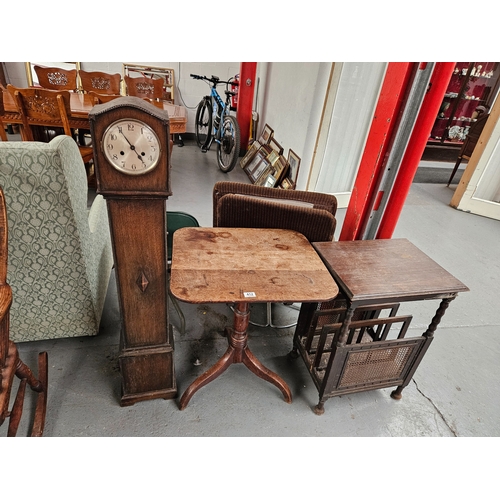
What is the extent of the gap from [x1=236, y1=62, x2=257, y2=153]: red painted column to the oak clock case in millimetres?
4396

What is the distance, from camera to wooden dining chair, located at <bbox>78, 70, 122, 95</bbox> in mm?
4066

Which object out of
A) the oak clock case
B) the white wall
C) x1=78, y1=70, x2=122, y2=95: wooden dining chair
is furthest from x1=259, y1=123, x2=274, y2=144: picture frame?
the oak clock case

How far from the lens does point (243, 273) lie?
1240mm

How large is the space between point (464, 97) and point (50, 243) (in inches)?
283

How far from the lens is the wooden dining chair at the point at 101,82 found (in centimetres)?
407

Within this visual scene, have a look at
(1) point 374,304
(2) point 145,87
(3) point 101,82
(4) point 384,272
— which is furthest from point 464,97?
(1) point 374,304

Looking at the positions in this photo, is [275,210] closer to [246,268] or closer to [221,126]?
[246,268]

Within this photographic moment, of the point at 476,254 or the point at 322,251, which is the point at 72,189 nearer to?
the point at 322,251

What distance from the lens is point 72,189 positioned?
4.58ft

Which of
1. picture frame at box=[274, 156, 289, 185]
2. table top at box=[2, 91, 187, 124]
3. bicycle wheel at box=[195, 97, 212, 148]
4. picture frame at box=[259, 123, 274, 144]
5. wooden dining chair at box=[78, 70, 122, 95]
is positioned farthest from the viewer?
bicycle wheel at box=[195, 97, 212, 148]

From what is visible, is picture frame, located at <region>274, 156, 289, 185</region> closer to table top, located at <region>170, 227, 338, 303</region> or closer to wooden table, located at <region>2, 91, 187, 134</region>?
wooden table, located at <region>2, 91, 187, 134</region>

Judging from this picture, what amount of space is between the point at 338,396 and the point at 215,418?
0.61 metres

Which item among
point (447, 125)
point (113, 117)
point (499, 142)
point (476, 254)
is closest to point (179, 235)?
point (113, 117)

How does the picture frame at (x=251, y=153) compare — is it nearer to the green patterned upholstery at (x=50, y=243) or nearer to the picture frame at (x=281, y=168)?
the picture frame at (x=281, y=168)
